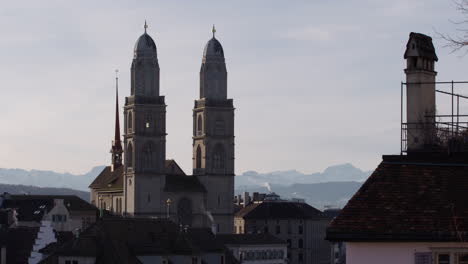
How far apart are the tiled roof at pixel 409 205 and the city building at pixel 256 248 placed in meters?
146

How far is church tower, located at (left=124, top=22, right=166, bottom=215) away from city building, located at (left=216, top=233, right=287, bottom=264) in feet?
55.7

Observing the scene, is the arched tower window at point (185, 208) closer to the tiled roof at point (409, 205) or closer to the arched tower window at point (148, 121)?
the arched tower window at point (148, 121)

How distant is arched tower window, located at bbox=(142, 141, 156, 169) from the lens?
19662 cm

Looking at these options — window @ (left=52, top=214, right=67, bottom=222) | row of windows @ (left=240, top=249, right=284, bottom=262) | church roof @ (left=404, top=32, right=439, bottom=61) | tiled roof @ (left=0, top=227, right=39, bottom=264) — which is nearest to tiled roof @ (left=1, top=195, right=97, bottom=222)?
window @ (left=52, top=214, right=67, bottom=222)

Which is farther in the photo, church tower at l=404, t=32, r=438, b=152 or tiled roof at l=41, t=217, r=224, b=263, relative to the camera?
tiled roof at l=41, t=217, r=224, b=263

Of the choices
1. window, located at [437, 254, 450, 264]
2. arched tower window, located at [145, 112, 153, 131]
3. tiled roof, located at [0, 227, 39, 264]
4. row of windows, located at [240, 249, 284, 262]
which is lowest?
row of windows, located at [240, 249, 284, 262]

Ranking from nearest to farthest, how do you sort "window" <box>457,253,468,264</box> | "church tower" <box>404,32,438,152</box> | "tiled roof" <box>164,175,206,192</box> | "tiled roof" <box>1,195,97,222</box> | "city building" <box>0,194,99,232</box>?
"window" <box>457,253,468,264</box> → "church tower" <box>404,32,438,152</box> → "city building" <box>0,194,99,232</box> → "tiled roof" <box>1,195,97,222</box> → "tiled roof" <box>164,175,206,192</box>

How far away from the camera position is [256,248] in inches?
7151

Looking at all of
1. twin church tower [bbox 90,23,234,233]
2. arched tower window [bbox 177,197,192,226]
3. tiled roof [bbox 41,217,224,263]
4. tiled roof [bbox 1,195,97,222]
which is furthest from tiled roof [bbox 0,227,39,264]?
arched tower window [bbox 177,197,192,226]

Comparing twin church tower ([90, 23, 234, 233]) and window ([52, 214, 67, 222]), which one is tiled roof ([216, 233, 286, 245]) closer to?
twin church tower ([90, 23, 234, 233])

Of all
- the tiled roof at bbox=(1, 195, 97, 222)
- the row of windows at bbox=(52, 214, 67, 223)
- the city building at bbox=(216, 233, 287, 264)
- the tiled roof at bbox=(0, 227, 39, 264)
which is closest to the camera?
the tiled roof at bbox=(0, 227, 39, 264)

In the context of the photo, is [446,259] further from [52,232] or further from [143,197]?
[143,197]

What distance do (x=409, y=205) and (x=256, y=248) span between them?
16100cm

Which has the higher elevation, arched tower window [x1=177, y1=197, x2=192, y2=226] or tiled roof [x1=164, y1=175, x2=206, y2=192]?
tiled roof [x1=164, y1=175, x2=206, y2=192]
